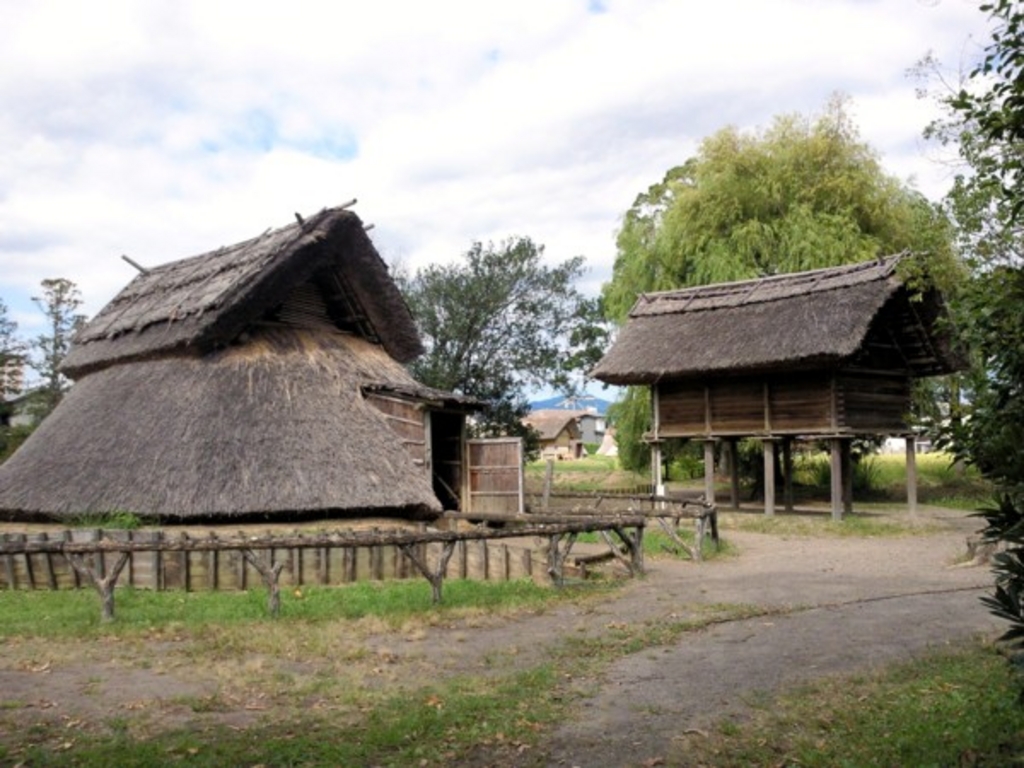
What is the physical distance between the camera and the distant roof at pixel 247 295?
17641 millimetres

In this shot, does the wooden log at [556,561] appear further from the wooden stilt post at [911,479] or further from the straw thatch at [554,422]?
the straw thatch at [554,422]

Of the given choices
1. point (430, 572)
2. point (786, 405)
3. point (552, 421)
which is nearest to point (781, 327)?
point (786, 405)

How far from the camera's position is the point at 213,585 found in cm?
1349

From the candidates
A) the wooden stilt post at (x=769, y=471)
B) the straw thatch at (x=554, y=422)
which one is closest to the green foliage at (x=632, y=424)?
the wooden stilt post at (x=769, y=471)

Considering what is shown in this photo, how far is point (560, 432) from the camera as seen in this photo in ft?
257

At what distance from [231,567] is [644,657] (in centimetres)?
745

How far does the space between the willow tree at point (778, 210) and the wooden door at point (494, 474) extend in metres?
11.2

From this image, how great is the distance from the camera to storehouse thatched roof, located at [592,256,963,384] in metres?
21.4

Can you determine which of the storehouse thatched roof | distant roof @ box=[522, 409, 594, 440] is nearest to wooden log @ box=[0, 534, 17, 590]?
the storehouse thatched roof

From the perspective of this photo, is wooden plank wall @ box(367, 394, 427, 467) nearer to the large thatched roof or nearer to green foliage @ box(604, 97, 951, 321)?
the large thatched roof

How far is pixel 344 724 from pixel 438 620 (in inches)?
159

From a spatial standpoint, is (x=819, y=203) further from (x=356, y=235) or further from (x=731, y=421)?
(x=356, y=235)

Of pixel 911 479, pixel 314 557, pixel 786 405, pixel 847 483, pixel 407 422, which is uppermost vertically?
pixel 786 405

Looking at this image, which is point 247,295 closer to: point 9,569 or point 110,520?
point 110,520
